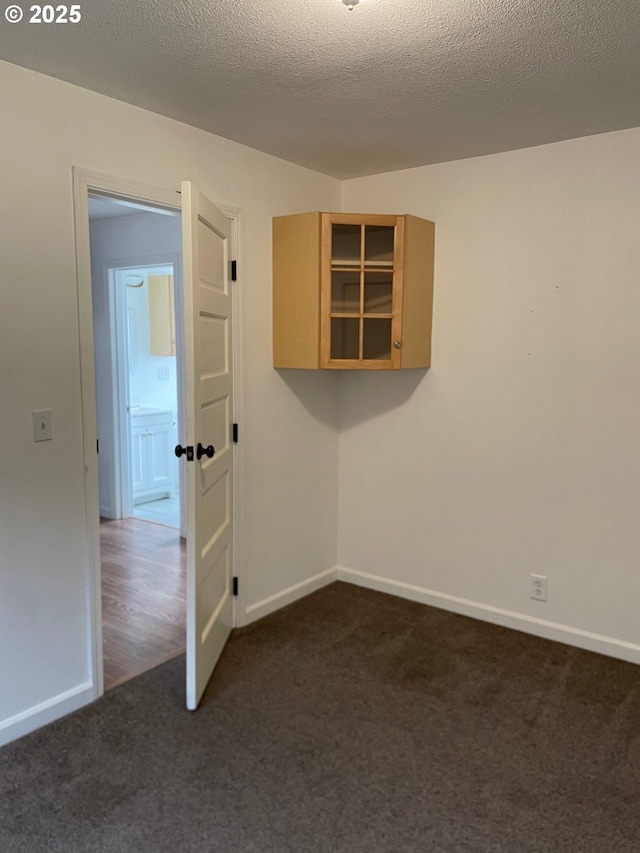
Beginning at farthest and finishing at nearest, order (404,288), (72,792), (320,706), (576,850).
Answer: (404,288) → (320,706) → (72,792) → (576,850)

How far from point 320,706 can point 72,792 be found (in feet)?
3.16

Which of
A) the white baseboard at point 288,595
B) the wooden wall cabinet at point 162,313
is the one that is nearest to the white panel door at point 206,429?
the white baseboard at point 288,595

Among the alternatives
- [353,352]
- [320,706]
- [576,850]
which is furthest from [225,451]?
[576,850]

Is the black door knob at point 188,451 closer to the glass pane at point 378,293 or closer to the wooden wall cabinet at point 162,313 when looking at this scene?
the glass pane at point 378,293

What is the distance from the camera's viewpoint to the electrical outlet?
126 inches

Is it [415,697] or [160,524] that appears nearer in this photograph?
[415,697]

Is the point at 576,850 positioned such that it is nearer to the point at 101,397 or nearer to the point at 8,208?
the point at 8,208

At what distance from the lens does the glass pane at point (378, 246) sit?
3.17 meters

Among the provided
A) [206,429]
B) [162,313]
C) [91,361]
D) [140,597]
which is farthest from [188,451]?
[162,313]

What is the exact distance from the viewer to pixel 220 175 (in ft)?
9.68

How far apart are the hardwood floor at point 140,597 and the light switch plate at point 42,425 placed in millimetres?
1140

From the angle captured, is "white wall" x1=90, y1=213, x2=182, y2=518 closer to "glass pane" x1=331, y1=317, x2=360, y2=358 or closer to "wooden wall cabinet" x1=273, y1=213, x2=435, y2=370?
"wooden wall cabinet" x1=273, y1=213, x2=435, y2=370

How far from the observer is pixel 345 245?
3.19 meters

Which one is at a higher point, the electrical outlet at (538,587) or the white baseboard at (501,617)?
the electrical outlet at (538,587)
